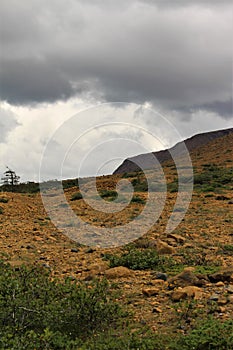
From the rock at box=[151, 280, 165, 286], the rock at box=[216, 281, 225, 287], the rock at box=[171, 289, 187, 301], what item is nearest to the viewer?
the rock at box=[171, 289, 187, 301]

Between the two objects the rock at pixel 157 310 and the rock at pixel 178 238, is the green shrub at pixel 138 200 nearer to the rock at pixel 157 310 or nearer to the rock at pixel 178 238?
the rock at pixel 178 238

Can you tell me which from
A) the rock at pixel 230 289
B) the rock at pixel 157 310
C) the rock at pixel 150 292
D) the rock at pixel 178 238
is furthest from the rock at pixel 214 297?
the rock at pixel 178 238

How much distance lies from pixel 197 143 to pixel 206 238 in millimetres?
68835

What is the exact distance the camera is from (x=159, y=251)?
8.99 metres

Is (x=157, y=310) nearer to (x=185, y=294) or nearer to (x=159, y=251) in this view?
(x=185, y=294)

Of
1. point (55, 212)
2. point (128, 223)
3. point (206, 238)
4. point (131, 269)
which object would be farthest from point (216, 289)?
point (55, 212)

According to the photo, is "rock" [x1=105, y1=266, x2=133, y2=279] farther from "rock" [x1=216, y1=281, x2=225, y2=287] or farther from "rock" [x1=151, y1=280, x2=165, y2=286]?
"rock" [x1=216, y1=281, x2=225, y2=287]

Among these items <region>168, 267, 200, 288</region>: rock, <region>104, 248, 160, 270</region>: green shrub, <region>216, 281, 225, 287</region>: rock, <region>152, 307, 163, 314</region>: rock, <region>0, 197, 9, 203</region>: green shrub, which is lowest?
<region>152, 307, 163, 314</region>: rock

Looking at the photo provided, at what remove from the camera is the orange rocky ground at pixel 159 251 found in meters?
5.89

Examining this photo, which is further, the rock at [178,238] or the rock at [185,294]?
the rock at [178,238]

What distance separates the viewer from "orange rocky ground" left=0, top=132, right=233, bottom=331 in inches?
232

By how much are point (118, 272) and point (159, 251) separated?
1.68m

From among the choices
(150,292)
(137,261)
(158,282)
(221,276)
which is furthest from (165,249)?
(150,292)

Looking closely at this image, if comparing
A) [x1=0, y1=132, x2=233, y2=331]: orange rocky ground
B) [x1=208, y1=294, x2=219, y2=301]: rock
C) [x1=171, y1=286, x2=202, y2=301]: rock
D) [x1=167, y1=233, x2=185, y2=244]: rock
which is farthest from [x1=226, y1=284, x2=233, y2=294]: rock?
[x1=167, y1=233, x2=185, y2=244]: rock
